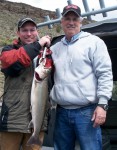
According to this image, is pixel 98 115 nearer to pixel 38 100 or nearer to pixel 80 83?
pixel 80 83

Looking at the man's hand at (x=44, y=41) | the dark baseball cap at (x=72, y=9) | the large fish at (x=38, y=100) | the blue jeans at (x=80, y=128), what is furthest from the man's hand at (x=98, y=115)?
the dark baseball cap at (x=72, y=9)

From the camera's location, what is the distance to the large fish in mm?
3855

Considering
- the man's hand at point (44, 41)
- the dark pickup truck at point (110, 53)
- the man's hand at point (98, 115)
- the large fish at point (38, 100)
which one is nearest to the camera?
the man's hand at point (98, 115)

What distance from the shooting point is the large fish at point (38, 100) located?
3855 mm

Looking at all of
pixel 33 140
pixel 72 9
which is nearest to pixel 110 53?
pixel 72 9

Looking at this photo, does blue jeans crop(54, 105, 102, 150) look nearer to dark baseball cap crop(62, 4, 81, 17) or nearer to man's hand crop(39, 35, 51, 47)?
man's hand crop(39, 35, 51, 47)

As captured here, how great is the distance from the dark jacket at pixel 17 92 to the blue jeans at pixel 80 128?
19 cm

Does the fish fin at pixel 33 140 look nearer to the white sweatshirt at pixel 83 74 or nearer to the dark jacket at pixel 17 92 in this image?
the dark jacket at pixel 17 92

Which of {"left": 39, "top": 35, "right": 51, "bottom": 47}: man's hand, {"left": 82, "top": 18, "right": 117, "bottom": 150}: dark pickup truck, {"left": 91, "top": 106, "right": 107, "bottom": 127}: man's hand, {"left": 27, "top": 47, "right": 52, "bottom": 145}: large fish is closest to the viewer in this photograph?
{"left": 91, "top": 106, "right": 107, "bottom": 127}: man's hand

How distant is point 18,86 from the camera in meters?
3.97

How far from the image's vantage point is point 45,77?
12.7 ft

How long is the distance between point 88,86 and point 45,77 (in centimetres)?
41

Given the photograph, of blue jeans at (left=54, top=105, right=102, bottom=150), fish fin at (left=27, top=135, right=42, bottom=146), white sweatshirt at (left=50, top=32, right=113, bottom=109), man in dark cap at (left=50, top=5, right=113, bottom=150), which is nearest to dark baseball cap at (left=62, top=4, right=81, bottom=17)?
man in dark cap at (left=50, top=5, right=113, bottom=150)

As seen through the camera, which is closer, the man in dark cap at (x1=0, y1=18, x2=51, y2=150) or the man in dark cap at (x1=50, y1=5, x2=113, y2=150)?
the man in dark cap at (x1=50, y1=5, x2=113, y2=150)
